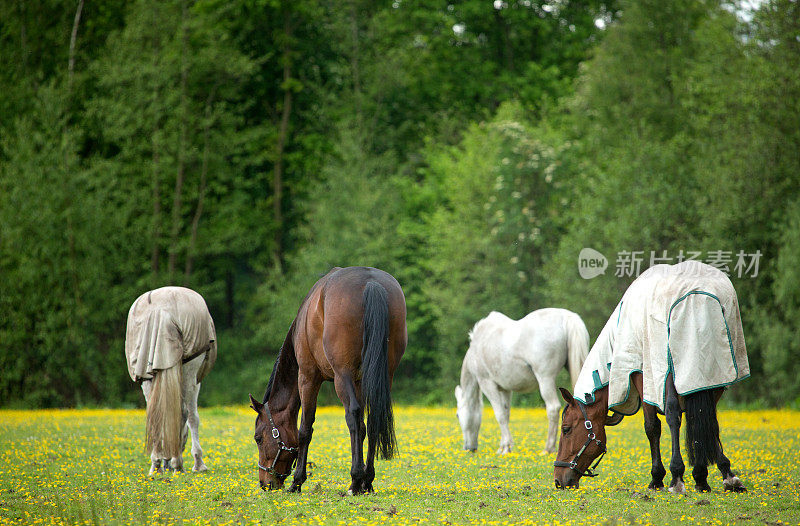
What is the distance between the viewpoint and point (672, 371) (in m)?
8.18

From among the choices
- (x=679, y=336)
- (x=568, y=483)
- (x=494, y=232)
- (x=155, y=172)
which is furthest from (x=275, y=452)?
(x=155, y=172)

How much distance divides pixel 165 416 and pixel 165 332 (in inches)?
43.0

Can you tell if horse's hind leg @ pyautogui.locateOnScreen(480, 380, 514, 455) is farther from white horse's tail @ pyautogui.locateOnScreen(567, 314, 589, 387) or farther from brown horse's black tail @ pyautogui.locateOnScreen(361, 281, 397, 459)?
brown horse's black tail @ pyautogui.locateOnScreen(361, 281, 397, 459)

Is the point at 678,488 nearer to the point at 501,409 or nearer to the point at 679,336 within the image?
the point at 679,336

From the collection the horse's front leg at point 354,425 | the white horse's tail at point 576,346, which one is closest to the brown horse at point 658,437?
A: the horse's front leg at point 354,425

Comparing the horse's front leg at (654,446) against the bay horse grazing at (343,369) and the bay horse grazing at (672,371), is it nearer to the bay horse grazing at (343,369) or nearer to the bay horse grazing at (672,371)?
the bay horse grazing at (672,371)

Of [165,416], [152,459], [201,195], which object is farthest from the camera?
[201,195]

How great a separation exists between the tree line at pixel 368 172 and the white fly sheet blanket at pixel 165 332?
1774 centimetres

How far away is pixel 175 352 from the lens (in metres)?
10.2

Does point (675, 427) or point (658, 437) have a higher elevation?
point (675, 427)

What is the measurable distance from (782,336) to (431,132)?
61.2ft

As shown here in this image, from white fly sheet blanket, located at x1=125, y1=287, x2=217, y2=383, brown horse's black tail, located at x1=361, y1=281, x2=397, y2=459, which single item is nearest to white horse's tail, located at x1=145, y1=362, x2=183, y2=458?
white fly sheet blanket, located at x1=125, y1=287, x2=217, y2=383

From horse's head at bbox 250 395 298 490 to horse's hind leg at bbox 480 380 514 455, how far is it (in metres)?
4.75

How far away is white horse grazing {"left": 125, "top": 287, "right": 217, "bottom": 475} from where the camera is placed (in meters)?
9.84
